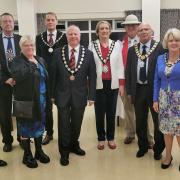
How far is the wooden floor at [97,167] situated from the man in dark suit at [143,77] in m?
0.27

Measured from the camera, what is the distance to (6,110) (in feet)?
12.0

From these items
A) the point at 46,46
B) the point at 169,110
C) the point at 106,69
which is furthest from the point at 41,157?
the point at 169,110

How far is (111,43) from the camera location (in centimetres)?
347

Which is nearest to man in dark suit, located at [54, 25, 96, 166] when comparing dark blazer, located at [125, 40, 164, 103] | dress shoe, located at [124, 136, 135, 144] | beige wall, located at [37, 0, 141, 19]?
dark blazer, located at [125, 40, 164, 103]

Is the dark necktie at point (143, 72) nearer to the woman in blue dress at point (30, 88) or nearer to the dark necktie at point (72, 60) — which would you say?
the dark necktie at point (72, 60)

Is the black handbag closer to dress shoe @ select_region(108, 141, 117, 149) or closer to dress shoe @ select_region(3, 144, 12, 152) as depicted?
dress shoe @ select_region(3, 144, 12, 152)

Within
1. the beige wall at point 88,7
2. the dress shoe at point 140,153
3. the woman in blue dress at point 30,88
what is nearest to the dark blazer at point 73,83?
the woman in blue dress at point 30,88

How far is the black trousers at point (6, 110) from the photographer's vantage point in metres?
3.58

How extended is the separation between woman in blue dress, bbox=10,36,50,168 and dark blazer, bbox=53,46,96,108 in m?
0.14

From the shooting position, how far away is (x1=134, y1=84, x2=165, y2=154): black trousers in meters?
3.21

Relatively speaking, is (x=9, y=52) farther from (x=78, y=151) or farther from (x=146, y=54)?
(x=146, y=54)

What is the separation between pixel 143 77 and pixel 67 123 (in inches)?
37.9

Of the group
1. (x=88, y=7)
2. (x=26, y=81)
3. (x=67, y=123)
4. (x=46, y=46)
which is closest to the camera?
(x=26, y=81)

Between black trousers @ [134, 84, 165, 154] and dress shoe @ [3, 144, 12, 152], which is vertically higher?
black trousers @ [134, 84, 165, 154]
